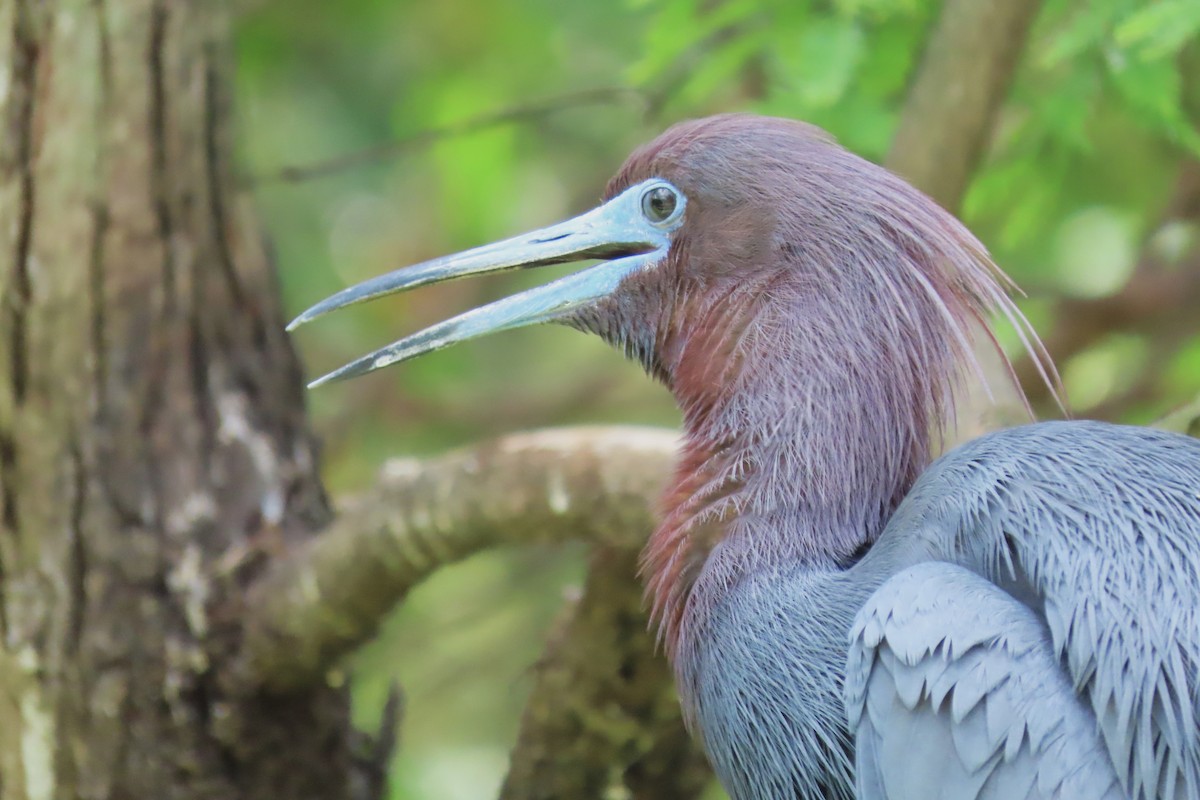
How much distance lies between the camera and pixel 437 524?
3428 millimetres

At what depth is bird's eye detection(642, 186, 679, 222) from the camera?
2930mm

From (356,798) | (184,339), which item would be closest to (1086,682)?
(356,798)

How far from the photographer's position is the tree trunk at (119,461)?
3.63m

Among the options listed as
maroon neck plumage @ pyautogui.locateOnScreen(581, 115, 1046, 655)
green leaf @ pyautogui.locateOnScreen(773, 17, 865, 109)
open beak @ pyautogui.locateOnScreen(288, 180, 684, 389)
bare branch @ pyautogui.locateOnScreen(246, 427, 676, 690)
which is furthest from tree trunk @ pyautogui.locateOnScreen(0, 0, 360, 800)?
green leaf @ pyautogui.locateOnScreen(773, 17, 865, 109)

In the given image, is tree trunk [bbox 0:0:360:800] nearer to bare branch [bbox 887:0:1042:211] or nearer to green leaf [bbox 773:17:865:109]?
green leaf [bbox 773:17:865:109]

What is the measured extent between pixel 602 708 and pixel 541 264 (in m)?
1.18

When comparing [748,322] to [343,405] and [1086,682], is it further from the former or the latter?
[343,405]

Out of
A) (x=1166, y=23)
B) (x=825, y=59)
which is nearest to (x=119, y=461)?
(x=825, y=59)

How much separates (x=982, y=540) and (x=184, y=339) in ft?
7.34

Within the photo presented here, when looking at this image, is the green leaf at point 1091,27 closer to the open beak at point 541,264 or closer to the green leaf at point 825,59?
the green leaf at point 825,59

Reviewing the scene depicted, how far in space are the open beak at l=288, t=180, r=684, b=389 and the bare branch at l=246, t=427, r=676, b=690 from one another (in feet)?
1.47

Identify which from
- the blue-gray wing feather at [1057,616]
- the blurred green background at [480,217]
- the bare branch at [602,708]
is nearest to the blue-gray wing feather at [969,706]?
the blue-gray wing feather at [1057,616]

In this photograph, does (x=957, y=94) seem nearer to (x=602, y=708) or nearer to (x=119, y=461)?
(x=602, y=708)

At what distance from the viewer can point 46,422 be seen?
3678 mm
